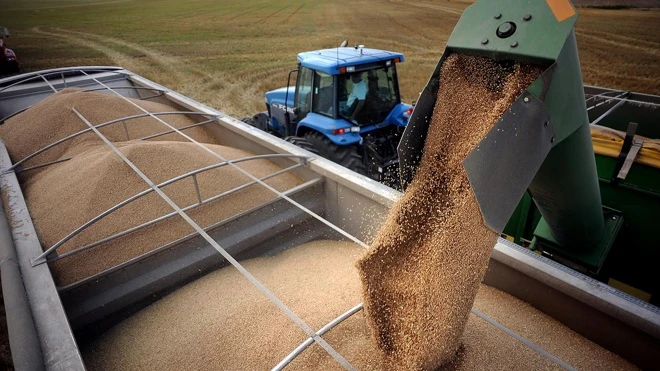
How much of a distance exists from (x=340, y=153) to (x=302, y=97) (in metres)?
1.18

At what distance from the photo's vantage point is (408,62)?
14.2 metres

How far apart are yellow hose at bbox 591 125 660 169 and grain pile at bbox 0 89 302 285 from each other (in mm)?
2784

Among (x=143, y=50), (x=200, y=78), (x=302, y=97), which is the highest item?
(x=302, y=97)

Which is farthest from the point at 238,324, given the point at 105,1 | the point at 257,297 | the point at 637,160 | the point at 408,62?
the point at 105,1

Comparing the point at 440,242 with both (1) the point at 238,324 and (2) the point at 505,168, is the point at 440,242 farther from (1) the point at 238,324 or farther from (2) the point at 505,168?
(1) the point at 238,324

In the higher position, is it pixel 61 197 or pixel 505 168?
pixel 505 168

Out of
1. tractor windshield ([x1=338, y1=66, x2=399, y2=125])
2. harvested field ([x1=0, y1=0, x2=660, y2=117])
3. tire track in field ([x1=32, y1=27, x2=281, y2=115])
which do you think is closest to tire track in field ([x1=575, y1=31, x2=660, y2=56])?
harvested field ([x1=0, y1=0, x2=660, y2=117])

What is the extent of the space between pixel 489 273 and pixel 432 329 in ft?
3.62

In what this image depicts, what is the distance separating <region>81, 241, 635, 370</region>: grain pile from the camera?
2008mm

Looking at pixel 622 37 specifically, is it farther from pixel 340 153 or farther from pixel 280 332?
pixel 280 332

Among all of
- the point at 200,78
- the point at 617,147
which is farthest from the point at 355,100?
the point at 200,78

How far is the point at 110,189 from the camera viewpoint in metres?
3.26

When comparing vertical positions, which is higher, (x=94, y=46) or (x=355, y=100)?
(x=355, y=100)

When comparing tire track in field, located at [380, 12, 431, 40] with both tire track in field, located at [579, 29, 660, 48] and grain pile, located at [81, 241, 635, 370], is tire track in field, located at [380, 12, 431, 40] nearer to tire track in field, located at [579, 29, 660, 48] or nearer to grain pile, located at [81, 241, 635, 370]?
tire track in field, located at [579, 29, 660, 48]
